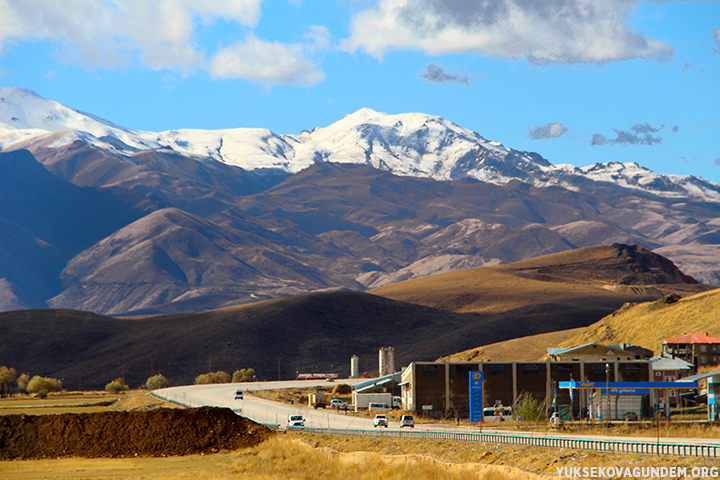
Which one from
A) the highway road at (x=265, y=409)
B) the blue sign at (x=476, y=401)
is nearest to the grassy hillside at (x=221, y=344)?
the highway road at (x=265, y=409)

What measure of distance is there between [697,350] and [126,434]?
71350mm

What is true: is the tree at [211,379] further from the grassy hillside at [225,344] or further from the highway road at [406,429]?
the grassy hillside at [225,344]

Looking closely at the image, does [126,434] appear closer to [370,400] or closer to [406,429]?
[406,429]

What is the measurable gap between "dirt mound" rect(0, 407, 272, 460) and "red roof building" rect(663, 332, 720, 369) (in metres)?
61.9

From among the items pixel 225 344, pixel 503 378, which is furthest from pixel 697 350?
pixel 225 344

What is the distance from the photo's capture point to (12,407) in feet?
302

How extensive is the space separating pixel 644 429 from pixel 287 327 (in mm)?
156903

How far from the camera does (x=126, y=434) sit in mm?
50406

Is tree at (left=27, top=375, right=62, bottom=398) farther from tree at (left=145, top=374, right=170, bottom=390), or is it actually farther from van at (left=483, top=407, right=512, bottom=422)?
van at (left=483, top=407, right=512, bottom=422)

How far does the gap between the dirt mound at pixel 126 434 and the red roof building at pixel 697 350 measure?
2438 inches

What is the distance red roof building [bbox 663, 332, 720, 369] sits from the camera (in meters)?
95.4

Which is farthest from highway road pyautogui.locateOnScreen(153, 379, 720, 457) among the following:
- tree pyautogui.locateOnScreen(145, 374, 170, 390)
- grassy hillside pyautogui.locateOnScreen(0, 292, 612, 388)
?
grassy hillside pyautogui.locateOnScreen(0, 292, 612, 388)

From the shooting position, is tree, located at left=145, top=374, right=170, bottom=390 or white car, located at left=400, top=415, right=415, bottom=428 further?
tree, located at left=145, top=374, right=170, bottom=390

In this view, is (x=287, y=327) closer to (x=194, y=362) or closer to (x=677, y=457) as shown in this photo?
(x=194, y=362)
